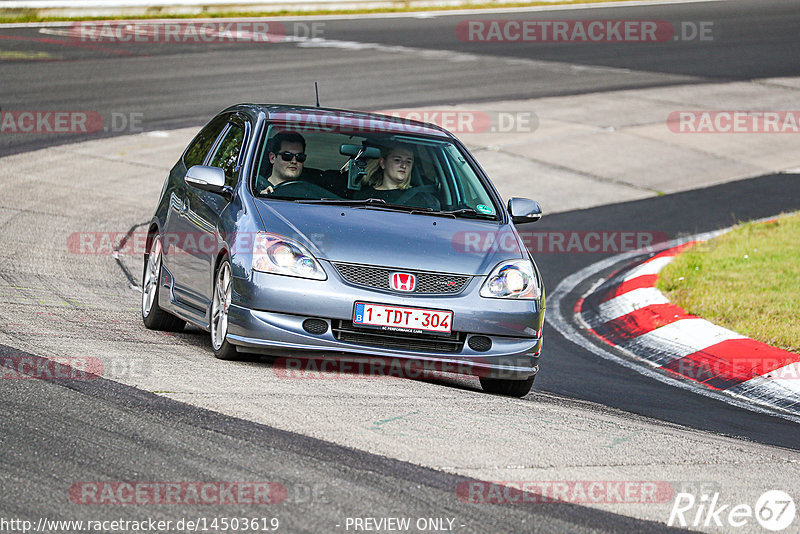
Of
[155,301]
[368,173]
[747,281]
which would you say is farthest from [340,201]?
[747,281]

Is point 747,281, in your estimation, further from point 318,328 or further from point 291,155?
point 318,328

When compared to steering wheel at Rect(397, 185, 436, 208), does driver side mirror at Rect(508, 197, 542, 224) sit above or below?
below

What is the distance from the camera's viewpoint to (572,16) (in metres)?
33.1

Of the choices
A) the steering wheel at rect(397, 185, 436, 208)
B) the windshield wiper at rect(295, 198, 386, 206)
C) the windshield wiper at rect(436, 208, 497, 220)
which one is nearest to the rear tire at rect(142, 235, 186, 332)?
the windshield wiper at rect(295, 198, 386, 206)

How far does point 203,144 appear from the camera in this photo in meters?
9.16

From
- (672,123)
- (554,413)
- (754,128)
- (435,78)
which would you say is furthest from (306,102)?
(554,413)

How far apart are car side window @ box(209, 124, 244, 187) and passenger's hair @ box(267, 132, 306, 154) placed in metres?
0.24

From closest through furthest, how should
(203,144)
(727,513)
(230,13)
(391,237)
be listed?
(727,513) → (391,237) → (203,144) → (230,13)

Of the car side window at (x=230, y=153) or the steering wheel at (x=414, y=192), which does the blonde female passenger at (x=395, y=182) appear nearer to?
the steering wheel at (x=414, y=192)

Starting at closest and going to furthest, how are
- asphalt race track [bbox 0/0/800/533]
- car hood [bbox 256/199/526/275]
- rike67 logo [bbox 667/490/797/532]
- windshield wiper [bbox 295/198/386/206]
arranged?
asphalt race track [bbox 0/0/800/533], rike67 logo [bbox 667/490/797/532], car hood [bbox 256/199/526/275], windshield wiper [bbox 295/198/386/206]

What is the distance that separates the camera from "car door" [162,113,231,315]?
8.14 meters

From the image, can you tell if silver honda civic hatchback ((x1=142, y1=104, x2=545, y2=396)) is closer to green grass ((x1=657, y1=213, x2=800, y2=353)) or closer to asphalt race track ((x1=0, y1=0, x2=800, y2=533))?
asphalt race track ((x1=0, y1=0, x2=800, y2=533))

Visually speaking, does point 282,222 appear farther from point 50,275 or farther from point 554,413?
point 50,275

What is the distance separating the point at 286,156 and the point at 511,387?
2.04m
